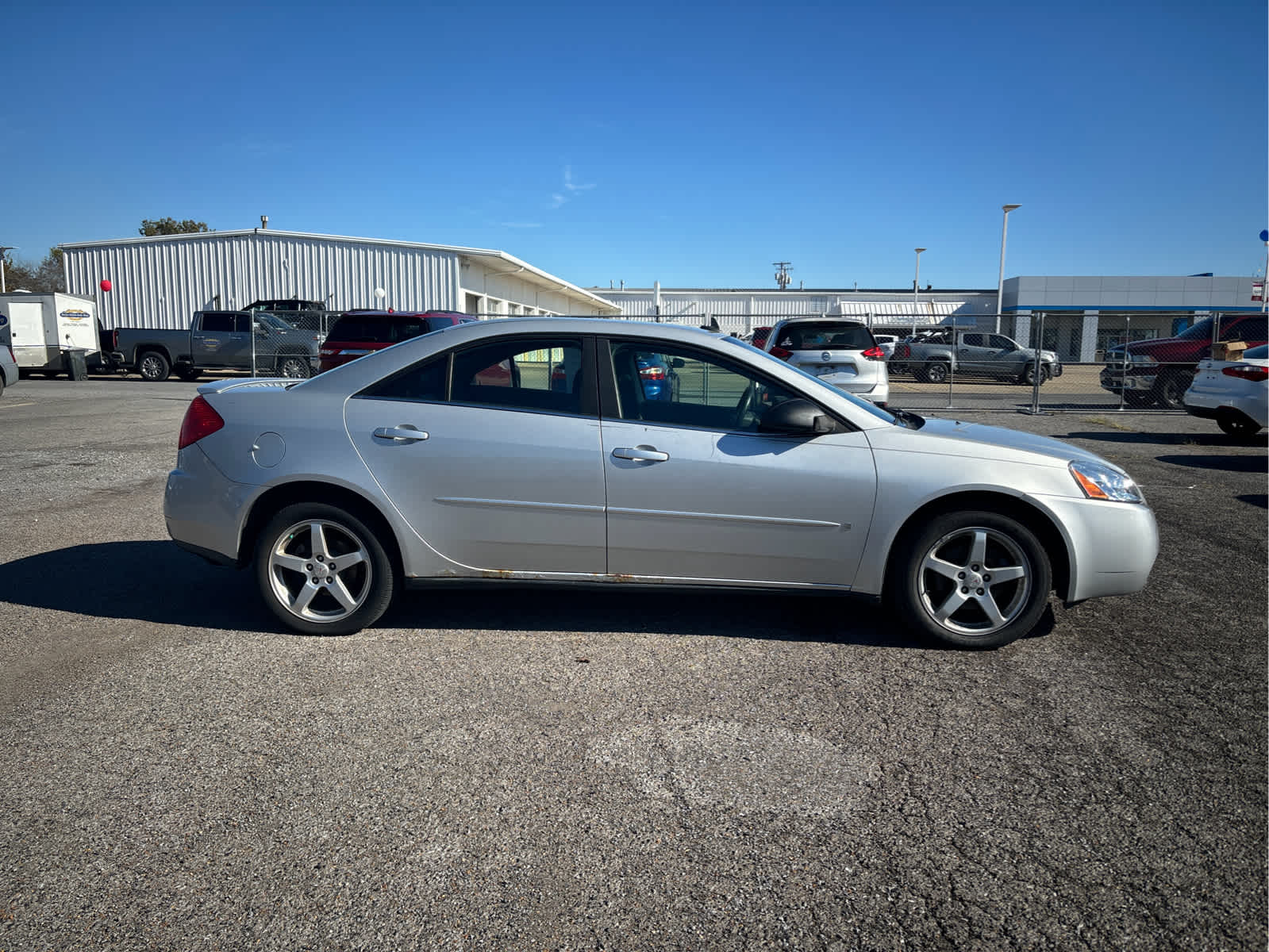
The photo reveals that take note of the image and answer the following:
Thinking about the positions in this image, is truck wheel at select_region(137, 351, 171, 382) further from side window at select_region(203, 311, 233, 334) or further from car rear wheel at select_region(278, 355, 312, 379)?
car rear wheel at select_region(278, 355, 312, 379)

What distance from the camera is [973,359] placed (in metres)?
27.7

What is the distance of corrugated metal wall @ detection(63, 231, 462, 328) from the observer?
3284 centimetres

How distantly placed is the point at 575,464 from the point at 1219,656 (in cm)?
314

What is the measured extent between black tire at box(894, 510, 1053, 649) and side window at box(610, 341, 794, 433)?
3.20ft

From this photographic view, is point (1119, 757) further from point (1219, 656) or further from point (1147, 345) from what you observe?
point (1147, 345)

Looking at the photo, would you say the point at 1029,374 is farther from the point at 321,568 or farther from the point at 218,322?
the point at 321,568

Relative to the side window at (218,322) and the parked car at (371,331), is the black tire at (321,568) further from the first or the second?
the side window at (218,322)

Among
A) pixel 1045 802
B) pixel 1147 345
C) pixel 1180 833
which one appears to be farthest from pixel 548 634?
pixel 1147 345

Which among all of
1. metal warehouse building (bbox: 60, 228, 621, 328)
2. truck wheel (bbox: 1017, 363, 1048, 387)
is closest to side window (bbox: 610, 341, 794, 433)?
truck wheel (bbox: 1017, 363, 1048, 387)

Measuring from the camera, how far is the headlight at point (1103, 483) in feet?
13.6

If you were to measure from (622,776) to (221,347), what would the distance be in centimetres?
2369

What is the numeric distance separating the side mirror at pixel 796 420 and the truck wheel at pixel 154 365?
972 inches

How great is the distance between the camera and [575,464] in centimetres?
413

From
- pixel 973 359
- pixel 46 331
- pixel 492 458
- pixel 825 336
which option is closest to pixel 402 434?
pixel 492 458
